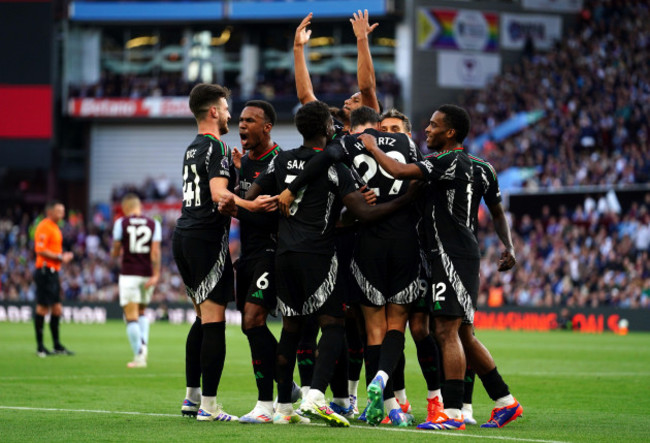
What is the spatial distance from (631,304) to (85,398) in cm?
2055

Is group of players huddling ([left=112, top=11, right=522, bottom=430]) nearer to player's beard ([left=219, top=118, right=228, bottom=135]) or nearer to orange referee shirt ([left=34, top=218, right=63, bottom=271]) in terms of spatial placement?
player's beard ([left=219, top=118, right=228, bottom=135])

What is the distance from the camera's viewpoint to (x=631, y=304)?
28.8 meters

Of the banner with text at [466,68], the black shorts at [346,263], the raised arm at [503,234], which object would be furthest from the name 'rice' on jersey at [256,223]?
the banner with text at [466,68]

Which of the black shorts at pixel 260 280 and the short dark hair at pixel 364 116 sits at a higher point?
the short dark hair at pixel 364 116

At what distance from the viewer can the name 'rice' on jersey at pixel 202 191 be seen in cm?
Answer: 916

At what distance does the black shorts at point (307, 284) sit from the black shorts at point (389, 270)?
0.96 ft

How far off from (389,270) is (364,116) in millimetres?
1487

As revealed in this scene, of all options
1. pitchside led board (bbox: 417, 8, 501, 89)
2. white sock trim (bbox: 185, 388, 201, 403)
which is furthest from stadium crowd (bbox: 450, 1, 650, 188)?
white sock trim (bbox: 185, 388, 201, 403)

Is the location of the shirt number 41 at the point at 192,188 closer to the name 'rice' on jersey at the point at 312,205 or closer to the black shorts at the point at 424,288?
the name 'rice' on jersey at the point at 312,205

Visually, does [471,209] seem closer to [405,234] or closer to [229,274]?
[405,234]

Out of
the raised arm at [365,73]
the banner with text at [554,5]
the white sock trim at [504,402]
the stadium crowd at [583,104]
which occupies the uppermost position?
the banner with text at [554,5]

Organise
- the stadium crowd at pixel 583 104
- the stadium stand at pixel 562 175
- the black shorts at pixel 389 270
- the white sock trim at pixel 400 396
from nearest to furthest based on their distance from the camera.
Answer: the black shorts at pixel 389 270
the white sock trim at pixel 400 396
the stadium stand at pixel 562 175
the stadium crowd at pixel 583 104

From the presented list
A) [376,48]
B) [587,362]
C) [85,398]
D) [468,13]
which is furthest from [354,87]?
[85,398]

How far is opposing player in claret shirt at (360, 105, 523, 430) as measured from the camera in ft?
28.7
